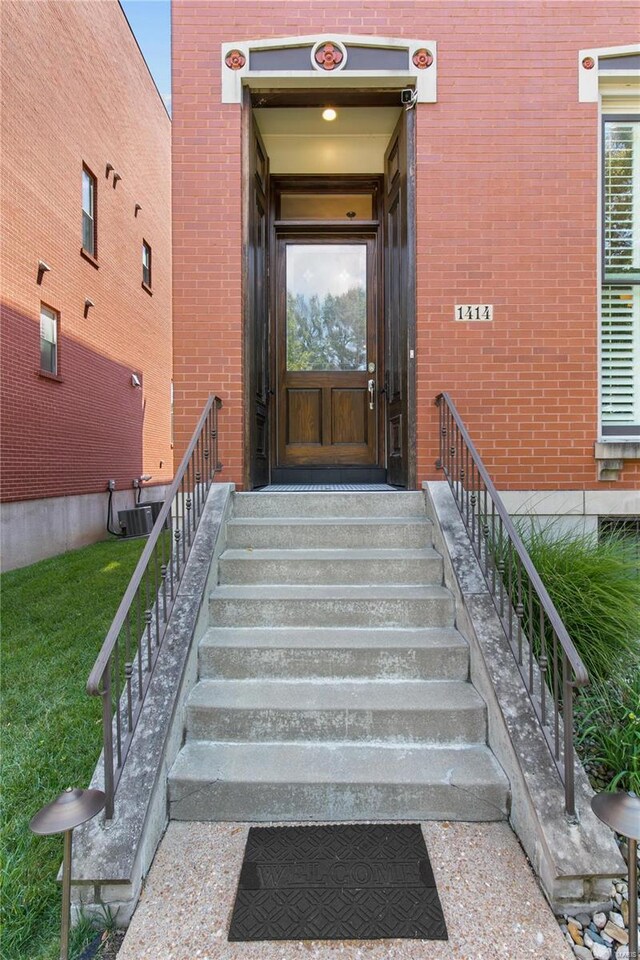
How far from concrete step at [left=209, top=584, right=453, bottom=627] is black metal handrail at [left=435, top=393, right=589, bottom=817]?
381 millimetres

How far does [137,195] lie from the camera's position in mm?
11500

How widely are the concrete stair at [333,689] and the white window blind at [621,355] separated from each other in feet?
6.74

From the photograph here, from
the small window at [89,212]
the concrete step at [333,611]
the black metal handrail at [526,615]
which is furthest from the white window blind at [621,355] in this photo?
the small window at [89,212]

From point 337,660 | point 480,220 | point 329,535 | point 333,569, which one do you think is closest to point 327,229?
point 480,220

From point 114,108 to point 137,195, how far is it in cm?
165

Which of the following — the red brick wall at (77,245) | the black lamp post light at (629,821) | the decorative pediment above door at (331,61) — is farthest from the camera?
the red brick wall at (77,245)

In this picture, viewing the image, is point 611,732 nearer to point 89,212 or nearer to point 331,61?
point 331,61

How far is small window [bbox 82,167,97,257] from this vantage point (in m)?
9.35

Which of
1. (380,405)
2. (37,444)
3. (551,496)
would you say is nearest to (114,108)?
(37,444)

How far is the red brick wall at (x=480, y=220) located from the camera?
4.04m

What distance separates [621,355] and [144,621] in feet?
13.9

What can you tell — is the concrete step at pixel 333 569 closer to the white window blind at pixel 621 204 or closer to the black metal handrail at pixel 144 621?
the black metal handrail at pixel 144 621

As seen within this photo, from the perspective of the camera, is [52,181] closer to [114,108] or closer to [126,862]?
[114,108]

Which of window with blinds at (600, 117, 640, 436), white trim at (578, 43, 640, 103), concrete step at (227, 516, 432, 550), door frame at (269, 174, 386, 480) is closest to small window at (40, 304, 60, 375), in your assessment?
door frame at (269, 174, 386, 480)
